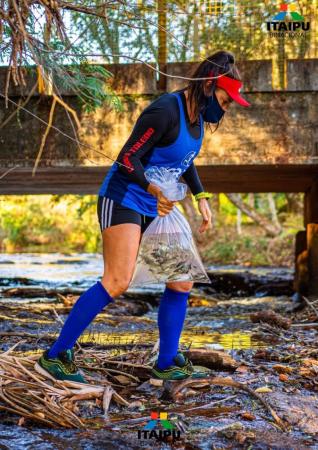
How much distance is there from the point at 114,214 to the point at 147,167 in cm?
37

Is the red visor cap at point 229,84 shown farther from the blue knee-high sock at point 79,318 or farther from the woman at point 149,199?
the blue knee-high sock at point 79,318

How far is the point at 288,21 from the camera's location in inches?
320

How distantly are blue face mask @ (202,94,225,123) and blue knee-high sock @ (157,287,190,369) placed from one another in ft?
3.75

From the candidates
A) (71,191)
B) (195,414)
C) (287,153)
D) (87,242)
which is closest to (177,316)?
(195,414)

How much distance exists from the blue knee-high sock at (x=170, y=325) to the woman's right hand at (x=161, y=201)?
0.59 meters

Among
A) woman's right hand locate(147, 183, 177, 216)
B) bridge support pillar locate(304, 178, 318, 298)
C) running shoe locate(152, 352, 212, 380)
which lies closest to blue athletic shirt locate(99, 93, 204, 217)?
woman's right hand locate(147, 183, 177, 216)

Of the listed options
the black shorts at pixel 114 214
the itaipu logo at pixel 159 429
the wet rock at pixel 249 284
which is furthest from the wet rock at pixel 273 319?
the wet rock at pixel 249 284

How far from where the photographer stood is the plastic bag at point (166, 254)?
414 cm

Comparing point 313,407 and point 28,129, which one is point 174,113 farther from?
point 28,129

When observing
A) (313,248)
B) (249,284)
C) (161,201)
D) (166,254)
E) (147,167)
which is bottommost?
(249,284)

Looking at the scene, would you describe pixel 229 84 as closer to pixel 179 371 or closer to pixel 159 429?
pixel 179 371

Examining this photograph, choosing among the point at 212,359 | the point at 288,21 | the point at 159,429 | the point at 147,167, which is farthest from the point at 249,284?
the point at 159,429

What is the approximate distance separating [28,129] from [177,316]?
4.53 meters

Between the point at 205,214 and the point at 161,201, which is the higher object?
the point at 161,201
